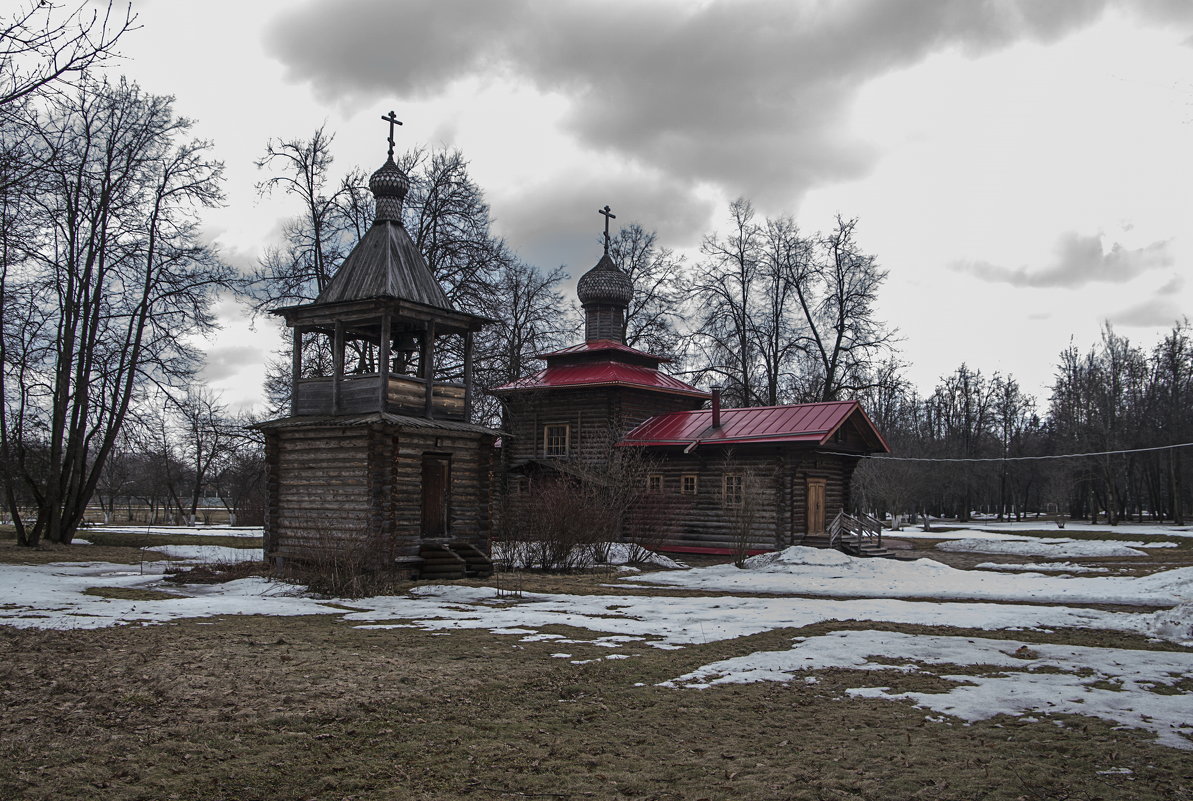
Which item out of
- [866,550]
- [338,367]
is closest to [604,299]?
[866,550]

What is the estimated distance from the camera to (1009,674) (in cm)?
938

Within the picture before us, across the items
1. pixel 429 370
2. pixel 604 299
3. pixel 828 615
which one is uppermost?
pixel 604 299

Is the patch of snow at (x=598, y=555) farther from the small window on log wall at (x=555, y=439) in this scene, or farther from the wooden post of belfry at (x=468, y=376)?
the small window on log wall at (x=555, y=439)

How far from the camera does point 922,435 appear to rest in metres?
68.1

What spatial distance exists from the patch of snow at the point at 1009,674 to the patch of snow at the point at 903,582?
6265mm

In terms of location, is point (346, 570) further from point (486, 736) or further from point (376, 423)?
point (486, 736)

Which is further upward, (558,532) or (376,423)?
(376,423)

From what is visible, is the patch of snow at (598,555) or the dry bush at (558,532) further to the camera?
the patch of snow at (598,555)

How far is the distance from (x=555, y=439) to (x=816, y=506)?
31.1ft

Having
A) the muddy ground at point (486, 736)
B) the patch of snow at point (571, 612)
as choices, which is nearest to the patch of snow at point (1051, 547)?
the patch of snow at point (571, 612)

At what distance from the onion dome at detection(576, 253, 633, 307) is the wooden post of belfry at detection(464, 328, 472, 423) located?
14207 mm

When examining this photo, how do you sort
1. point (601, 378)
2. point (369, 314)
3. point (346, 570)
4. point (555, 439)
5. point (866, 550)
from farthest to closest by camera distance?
point (555, 439) → point (601, 378) → point (866, 550) → point (369, 314) → point (346, 570)

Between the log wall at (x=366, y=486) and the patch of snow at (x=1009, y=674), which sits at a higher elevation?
the log wall at (x=366, y=486)

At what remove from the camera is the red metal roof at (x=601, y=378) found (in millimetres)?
31464
